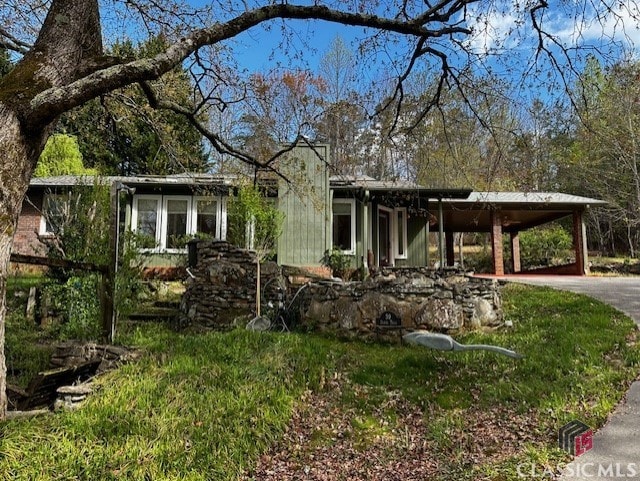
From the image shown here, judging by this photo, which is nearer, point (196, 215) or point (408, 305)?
point (408, 305)

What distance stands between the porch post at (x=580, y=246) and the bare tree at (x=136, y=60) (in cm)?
1158

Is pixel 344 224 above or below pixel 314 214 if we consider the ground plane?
below

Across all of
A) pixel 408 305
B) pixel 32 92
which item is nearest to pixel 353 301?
pixel 408 305

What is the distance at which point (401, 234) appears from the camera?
14.3 m

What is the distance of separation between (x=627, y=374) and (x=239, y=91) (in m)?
5.77

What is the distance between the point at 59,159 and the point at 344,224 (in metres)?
11.5

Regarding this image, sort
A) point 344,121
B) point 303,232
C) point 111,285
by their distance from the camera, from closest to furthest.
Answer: point 111,285
point 344,121
point 303,232

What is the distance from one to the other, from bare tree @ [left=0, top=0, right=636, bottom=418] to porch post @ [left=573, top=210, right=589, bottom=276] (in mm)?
11580

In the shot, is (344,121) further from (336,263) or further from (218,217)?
(218,217)

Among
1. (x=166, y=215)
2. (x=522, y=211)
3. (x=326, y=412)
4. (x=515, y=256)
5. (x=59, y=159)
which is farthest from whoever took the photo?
(x=515, y=256)

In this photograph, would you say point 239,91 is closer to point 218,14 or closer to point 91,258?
point 218,14

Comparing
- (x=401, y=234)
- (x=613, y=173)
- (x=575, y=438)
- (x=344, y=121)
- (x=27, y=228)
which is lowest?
(x=575, y=438)

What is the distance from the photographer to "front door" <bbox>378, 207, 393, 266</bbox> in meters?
13.6

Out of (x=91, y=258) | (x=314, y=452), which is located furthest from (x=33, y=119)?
(x=91, y=258)
